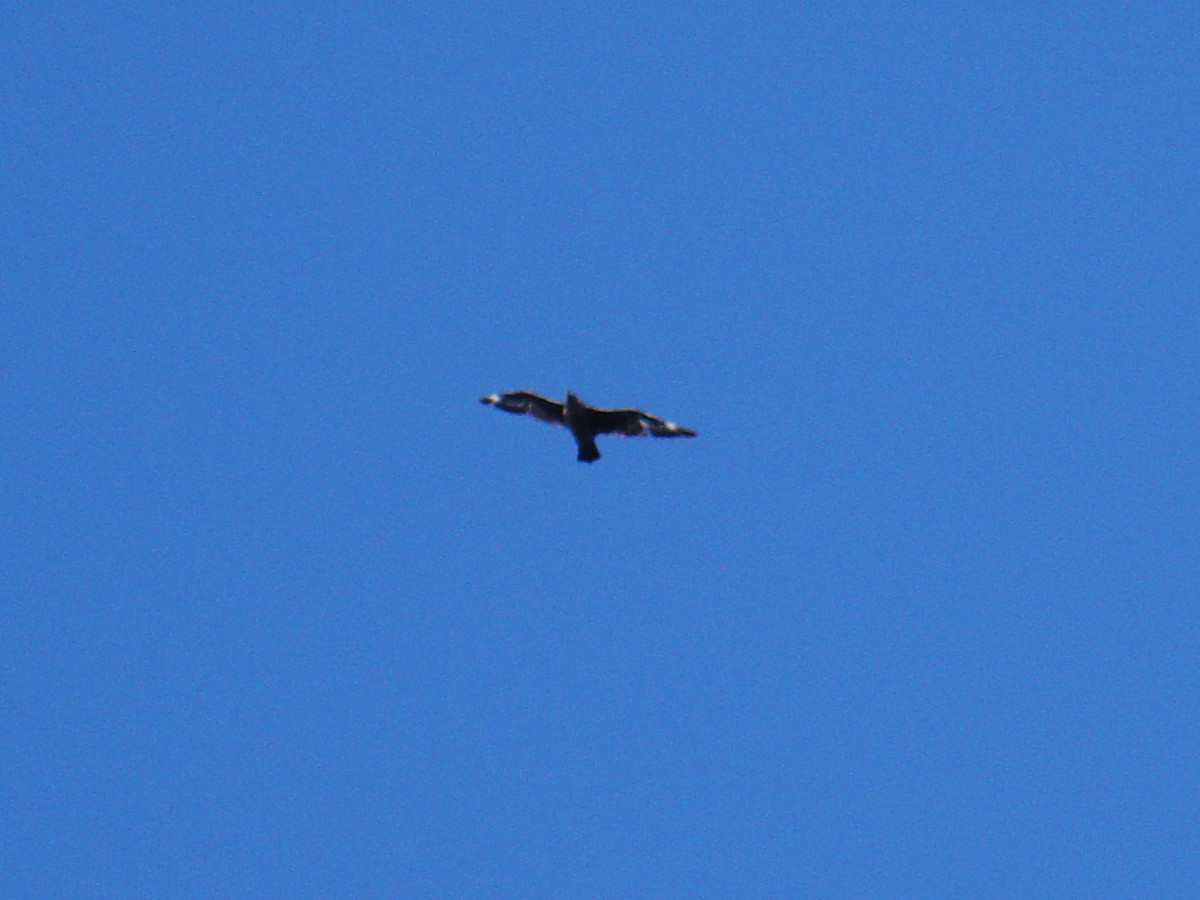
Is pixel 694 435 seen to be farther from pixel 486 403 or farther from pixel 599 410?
pixel 486 403

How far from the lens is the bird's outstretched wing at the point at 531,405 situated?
3962cm

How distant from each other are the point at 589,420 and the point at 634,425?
105 cm

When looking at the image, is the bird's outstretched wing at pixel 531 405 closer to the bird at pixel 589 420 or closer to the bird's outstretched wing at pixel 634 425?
the bird at pixel 589 420

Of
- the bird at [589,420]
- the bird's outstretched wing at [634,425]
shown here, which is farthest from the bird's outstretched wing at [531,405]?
the bird's outstretched wing at [634,425]

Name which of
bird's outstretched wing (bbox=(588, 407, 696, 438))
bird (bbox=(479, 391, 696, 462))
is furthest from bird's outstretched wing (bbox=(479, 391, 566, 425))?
bird's outstretched wing (bbox=(588, 407, 696, 438))

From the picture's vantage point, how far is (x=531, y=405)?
39750mm

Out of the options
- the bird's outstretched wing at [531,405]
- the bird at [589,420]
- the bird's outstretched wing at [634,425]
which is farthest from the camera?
the bird's outstretched wing at [531,405]

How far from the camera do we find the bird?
38.5 metres

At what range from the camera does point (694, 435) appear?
39.1 metres

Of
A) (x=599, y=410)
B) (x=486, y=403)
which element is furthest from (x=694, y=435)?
(x=486, y=403)

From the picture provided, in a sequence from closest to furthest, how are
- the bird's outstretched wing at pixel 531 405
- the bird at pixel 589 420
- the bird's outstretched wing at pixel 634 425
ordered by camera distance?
the bird at pixel 589 420
the bird's outstretched wing at pixel 634 425
the bird's outstretched wing at pixel 531 405

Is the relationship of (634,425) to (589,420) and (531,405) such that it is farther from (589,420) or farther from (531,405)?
(531,405)

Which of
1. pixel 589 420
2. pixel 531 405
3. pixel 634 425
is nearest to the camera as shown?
pixel 589 420

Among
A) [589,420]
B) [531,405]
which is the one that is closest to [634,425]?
[589,420]
